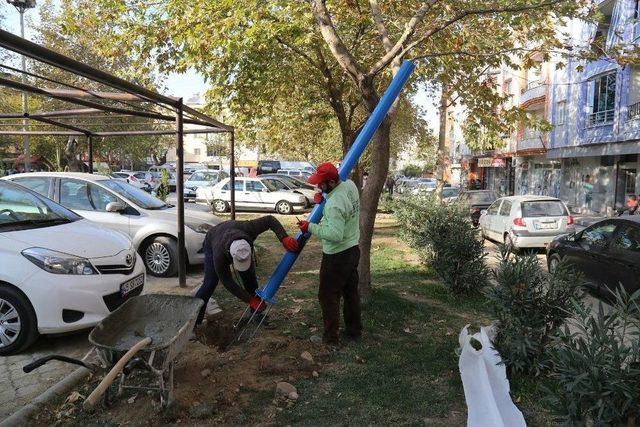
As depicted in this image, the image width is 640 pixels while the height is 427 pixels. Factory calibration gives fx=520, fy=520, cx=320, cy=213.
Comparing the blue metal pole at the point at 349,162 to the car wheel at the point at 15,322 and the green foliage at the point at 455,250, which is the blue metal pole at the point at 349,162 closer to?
the car wheel at the point at 15,322

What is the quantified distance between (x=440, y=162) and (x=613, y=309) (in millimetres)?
15384

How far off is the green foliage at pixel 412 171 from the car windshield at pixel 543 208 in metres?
64.9

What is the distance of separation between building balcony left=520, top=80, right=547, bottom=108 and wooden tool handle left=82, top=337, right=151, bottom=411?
30396mm

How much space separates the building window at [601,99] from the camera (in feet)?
76.1

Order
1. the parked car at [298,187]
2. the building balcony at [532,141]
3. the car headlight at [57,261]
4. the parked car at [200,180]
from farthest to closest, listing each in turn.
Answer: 1. the building balcony at [532,141]
2. the parked car at [200,180]
3. the parked car at [298,187]
4. the car headlight at [57,261]

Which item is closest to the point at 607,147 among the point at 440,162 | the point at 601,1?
the point at 601,1

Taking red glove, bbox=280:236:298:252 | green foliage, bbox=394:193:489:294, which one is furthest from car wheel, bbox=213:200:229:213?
red glove, bbox=280:236:298:252

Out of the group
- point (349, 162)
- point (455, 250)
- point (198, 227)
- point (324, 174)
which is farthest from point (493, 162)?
point (324, 174)

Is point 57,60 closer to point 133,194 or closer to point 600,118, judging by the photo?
point 133,194

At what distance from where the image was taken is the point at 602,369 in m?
2.59

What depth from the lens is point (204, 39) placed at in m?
8.72

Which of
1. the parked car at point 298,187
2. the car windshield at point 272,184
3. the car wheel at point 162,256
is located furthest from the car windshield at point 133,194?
the car windshield at point 272,184

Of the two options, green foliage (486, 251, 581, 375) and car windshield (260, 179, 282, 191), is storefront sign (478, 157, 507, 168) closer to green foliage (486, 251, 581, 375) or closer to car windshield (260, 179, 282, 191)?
car windshield (260, 179, 282, 191)

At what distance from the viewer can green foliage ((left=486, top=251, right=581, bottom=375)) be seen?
422cm
